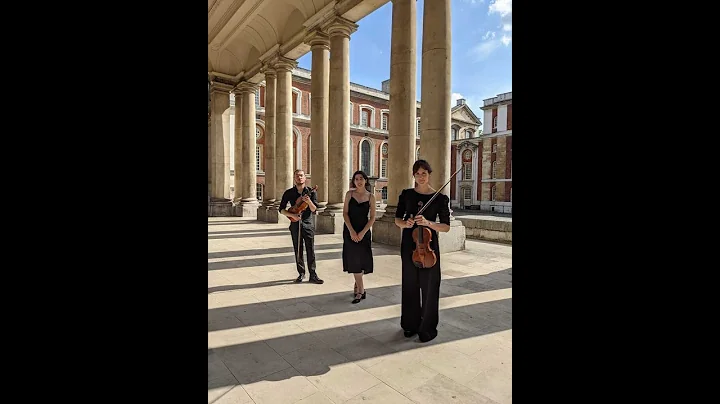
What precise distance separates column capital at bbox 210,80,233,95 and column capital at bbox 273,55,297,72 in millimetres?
5659

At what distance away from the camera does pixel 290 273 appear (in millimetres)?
6938

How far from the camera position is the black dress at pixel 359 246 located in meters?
5.04

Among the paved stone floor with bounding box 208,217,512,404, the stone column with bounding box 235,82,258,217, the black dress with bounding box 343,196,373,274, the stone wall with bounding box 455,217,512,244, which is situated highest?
the stone column with bounding box 235,82,258,217

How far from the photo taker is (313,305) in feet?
16.3

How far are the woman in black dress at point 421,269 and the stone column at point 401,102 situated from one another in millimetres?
6029

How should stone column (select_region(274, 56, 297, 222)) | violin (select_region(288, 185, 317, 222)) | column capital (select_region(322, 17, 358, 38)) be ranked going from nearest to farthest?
1. violin (select_region(288, 185, 317, 222))
2. column capital (select_region(322, 17, 358, 38))
3. stone column (select_region(274, 56, 297, 222))

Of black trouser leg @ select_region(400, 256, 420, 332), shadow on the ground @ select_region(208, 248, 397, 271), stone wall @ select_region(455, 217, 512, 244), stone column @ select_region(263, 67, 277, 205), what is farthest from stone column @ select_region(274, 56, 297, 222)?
black trouser leg @ select_region(400, 256, 420, 332)

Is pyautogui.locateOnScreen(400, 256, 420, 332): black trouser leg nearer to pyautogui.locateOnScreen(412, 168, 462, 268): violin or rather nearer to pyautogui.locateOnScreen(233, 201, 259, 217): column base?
pyautogui.locateOnScreen(412, 168, 462, 268): violin

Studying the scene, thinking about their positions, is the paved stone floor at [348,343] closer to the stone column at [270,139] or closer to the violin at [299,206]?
the violin at [299,206]

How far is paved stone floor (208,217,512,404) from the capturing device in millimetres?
2852

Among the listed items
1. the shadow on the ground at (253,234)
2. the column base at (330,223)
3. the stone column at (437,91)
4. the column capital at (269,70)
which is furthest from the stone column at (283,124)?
the stone column at (437,91)
